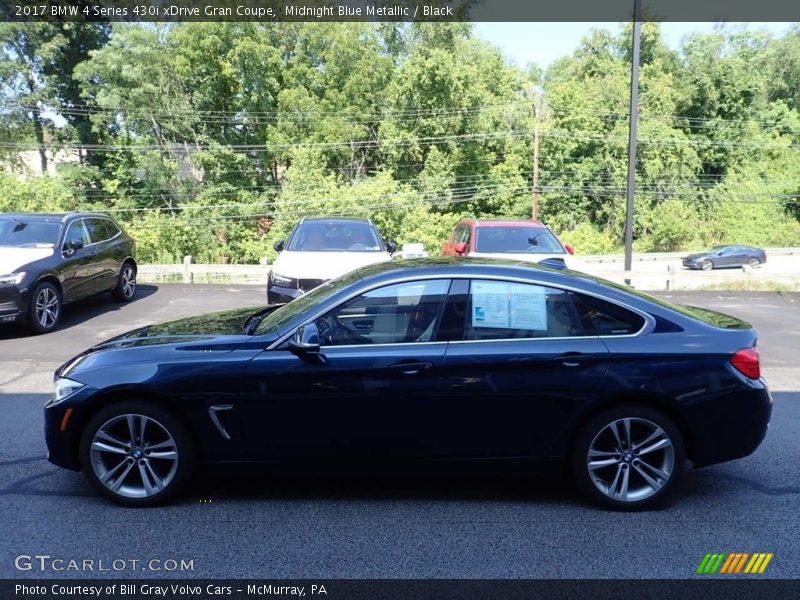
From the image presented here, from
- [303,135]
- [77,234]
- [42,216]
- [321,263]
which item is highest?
[303,135]

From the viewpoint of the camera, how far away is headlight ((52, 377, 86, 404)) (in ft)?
13.3

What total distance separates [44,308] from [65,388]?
21.1 feet

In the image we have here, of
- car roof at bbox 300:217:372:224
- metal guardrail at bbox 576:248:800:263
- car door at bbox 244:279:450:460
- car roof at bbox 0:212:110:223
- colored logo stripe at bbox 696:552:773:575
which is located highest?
car roof at bbox 0:212:110:223

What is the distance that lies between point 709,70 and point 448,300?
5681cm

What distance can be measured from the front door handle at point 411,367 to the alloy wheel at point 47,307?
7.44 metres

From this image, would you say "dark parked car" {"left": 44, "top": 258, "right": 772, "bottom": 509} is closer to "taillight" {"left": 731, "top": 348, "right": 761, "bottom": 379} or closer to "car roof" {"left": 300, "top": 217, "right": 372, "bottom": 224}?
"taillight" {"left": 731, "top": 348, "right": 761, "bottom": 379}

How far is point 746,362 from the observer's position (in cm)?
411

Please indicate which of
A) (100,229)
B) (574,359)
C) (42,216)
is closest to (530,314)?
(574,359)

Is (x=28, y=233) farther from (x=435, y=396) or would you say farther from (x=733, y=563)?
(x=733, y=563)

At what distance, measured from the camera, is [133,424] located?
159 inches

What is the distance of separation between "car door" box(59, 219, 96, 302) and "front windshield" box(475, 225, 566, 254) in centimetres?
623

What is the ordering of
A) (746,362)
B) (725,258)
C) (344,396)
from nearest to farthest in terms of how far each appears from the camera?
(344,396) < (746,362) < (725,258)

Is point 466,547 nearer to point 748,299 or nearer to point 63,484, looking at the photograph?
point 63,484

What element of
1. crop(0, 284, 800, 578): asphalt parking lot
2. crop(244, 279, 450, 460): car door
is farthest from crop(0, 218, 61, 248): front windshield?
crop(244, 279, 450, 460): car door
